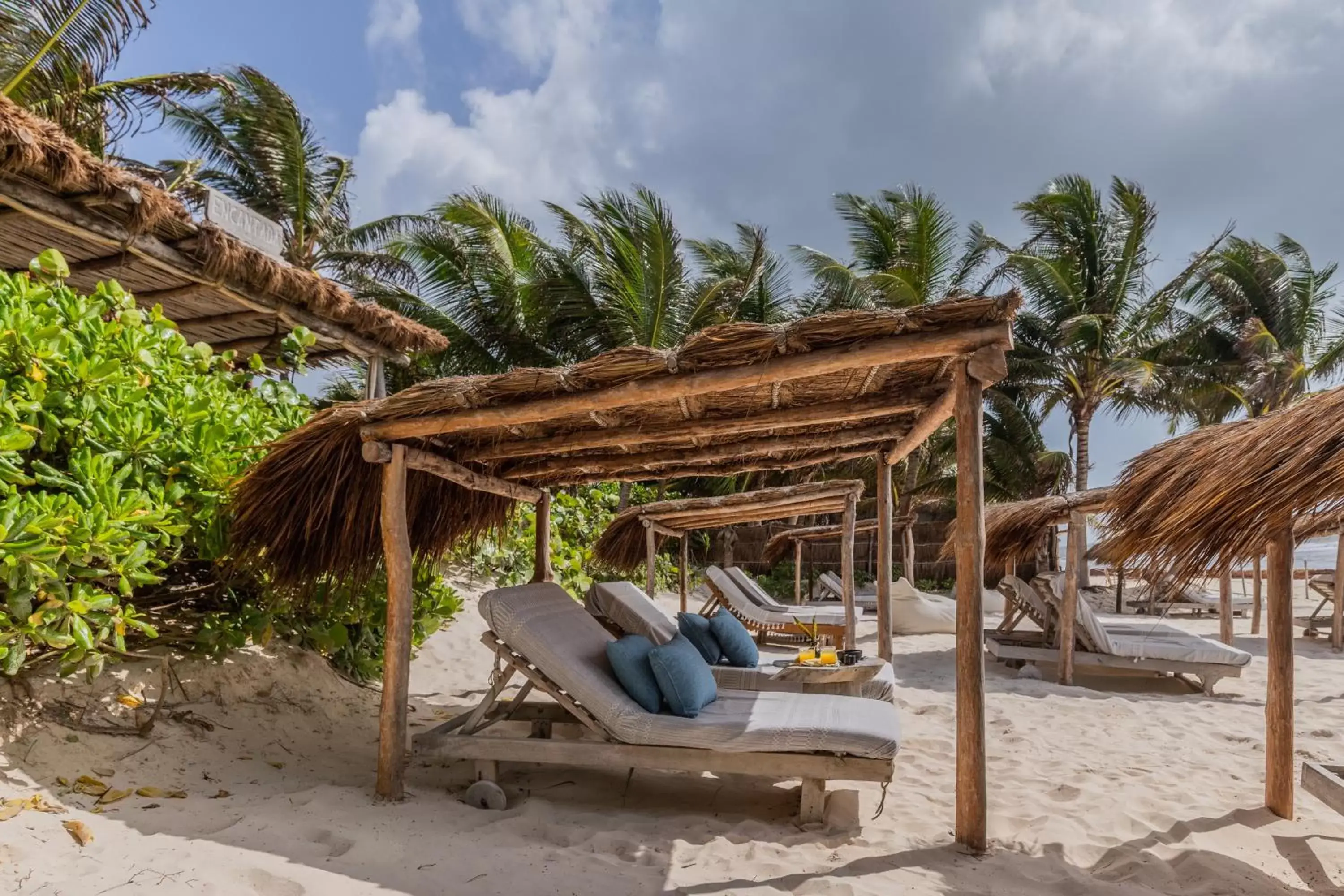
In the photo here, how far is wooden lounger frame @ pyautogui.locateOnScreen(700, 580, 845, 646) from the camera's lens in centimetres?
905

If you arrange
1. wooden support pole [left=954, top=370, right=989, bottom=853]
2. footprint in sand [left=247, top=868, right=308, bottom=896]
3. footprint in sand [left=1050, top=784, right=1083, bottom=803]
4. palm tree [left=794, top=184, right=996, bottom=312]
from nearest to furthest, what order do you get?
1. footprint in sand [left=247, top=868, right=308, bottom=896]
2. wooden support pole [left=954, top=370, right=989, bottom=853]
3. footprint in sand [left=1050, top=784, right=1083, bottom=803]
4. palm tree [left=794, top=184, right=996, bottom=312]

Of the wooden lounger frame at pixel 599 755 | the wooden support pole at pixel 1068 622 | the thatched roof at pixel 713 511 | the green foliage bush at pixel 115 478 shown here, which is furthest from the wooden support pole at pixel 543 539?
the wooden support pole at pixel 1068 622

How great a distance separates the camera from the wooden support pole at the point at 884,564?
574 centimetres

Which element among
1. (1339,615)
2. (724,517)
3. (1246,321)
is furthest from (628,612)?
(1246,321)

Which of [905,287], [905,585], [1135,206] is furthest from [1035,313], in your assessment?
[905,585]

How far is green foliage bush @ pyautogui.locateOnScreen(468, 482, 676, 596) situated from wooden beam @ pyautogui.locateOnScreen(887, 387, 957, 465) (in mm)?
2708

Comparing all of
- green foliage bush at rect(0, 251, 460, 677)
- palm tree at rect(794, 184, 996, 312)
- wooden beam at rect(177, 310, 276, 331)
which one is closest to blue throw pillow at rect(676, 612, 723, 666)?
green foliage bush at rect(0, 251, 460, 677)

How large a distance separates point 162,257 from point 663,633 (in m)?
4.04

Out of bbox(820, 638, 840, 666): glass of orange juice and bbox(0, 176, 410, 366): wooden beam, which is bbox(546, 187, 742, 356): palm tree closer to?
bbox(0, 176, 410, 366): wooden beam

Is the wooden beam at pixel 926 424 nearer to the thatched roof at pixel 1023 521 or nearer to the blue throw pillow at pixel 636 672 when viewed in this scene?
the blue throw pillow at pixel 636 672

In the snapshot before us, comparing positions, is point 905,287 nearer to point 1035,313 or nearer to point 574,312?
→ point 1035,313

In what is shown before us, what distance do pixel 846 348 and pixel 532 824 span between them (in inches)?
89.1

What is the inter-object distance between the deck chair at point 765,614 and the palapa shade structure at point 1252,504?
17.7ft

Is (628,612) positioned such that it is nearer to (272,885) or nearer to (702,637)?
(702,637)
